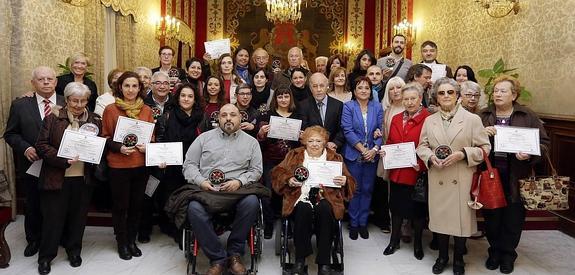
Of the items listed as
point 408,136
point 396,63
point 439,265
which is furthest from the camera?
point 396,63

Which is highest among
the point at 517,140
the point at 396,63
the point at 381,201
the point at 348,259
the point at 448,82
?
the point at 396,63

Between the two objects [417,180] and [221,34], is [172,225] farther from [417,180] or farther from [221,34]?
[221,34]

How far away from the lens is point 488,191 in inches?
144

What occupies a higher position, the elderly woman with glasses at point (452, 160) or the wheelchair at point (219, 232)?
the elderly woman with glasses at point (452, 160)

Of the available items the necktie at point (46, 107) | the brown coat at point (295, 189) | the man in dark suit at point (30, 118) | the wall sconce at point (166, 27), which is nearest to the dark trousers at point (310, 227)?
the brown coat at point (295, 189)

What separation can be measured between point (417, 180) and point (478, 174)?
1.71 feet

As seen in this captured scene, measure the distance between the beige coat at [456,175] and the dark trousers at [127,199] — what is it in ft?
8.46

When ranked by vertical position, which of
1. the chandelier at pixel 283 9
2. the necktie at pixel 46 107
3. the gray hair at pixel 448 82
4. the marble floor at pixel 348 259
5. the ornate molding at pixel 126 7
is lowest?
the marble floor at pixel 348 259

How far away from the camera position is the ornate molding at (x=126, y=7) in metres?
7.30

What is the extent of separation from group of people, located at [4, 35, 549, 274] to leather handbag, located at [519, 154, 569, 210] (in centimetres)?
15

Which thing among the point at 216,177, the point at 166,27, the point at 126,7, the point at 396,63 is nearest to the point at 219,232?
the point at 216,177

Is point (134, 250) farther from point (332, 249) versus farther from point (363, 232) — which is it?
point (363, 232)

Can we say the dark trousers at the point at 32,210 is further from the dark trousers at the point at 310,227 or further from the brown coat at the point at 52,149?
the dark trousers at the point at 310,227

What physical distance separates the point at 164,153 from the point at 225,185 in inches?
26.6
